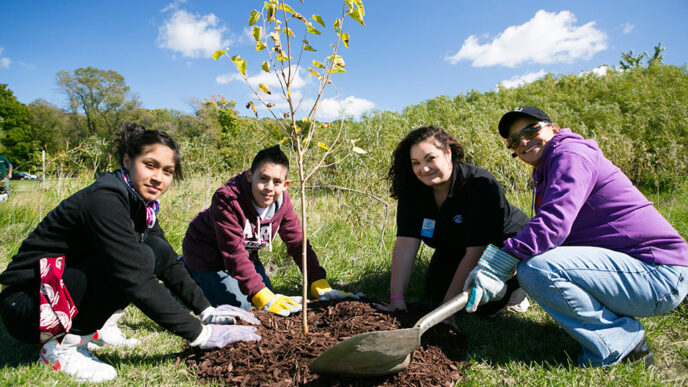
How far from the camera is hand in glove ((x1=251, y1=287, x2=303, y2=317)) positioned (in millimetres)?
2385

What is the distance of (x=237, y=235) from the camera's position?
253 cm

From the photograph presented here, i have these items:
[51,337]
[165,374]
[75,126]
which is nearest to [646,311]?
[165,374]

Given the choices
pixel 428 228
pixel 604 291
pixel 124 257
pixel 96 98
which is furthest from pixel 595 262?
pixel 96 98

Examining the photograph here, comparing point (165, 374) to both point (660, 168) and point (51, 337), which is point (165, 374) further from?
point (660, 168)

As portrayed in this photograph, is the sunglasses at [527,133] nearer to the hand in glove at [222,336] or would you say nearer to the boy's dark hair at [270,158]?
the boy's dark hair at [270,158]

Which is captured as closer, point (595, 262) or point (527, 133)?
point (595, 262)

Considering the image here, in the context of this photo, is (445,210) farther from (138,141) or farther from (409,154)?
(138,141)

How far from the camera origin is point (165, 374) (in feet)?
6.24

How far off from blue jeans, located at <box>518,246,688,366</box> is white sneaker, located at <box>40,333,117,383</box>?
2316 millimetres

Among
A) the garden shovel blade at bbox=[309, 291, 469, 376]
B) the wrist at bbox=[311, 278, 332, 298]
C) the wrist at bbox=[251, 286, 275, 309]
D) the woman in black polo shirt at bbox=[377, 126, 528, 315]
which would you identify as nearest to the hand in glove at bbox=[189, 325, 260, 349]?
the wrist at bbox=[251, 286, 275, 309]

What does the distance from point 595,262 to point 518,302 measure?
95cm

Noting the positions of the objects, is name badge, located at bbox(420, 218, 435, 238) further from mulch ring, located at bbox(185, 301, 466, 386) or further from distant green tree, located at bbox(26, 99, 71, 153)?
distant green tree, located at bbox(26, 99, 71, 153)

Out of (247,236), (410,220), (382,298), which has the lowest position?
(382,298)

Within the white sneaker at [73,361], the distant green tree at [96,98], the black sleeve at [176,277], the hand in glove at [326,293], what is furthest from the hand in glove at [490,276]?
the distant green tree at [96,98]
